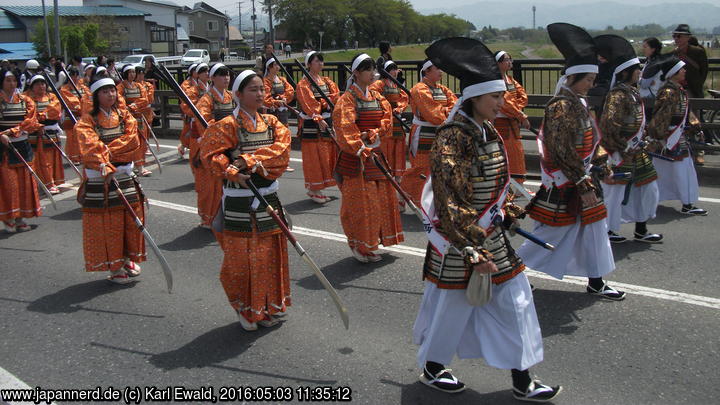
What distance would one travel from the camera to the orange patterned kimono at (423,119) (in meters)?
8.13

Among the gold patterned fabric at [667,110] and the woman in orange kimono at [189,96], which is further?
the woman in orange kimono at [189,96]

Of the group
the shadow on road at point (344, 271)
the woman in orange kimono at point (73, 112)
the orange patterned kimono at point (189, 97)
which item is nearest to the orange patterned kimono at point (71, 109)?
the woman in orange kimono at point (73, 112)

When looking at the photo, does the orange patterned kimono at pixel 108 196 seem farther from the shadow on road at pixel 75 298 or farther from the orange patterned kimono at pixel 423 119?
the orange patterned kimono at pixel 423 119

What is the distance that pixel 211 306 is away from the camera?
604cm

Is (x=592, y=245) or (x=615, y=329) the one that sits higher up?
(x=592, y=245)

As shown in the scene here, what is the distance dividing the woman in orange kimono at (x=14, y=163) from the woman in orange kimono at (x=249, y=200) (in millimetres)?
4823

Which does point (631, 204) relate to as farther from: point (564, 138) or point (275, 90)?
point (275, 90)

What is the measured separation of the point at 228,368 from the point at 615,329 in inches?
107

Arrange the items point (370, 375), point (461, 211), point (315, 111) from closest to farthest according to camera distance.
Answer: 1. point (461, 211)
2. point (370, 375)
3. point (315, 111)

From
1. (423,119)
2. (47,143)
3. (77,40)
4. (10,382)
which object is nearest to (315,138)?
(423,119)

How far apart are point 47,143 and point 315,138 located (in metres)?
4.05

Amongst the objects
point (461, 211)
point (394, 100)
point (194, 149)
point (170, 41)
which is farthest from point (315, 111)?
point (170, 41)

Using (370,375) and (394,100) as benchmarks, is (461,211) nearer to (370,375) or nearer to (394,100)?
(370,375)

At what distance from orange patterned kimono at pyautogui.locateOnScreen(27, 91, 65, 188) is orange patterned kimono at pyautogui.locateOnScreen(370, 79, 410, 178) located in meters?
4.70
